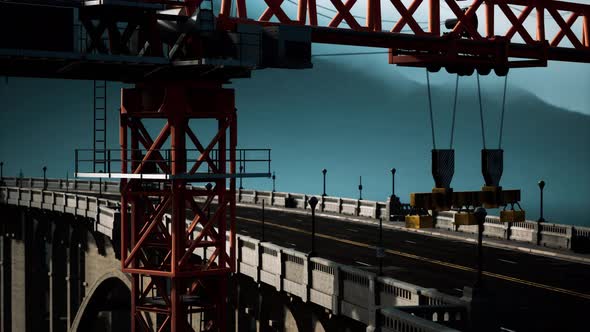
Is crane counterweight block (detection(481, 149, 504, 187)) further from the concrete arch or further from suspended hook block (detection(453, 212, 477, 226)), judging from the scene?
the concrete arch

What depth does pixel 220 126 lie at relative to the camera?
133 feet

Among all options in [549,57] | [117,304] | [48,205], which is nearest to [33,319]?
[48,205]

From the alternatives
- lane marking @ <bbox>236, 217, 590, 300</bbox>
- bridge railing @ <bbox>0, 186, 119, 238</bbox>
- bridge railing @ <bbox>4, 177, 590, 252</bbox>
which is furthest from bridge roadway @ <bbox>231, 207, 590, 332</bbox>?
bridge railing @ <bbox>0, 186, 119, 238</bbox>

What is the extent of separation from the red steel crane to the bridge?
468cm

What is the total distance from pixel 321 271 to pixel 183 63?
9.82 m

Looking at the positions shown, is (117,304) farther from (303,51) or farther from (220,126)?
(303,51)

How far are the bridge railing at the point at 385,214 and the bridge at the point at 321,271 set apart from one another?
0.14 m

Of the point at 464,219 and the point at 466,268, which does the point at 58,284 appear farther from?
the point at 464,219

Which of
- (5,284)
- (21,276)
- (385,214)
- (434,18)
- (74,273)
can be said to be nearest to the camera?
(434,18)

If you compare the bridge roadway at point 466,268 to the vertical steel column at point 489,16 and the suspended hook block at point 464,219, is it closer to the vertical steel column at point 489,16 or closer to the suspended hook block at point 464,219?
the suspended hook block at point 464,219

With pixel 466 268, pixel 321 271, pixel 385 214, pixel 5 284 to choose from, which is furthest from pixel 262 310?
pixel 5 284

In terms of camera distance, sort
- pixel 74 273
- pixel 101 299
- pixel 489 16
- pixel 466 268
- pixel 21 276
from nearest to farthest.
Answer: pixel 489 16
pixel 466 268
pixel 101 299
pixel 74 273
pixel 21 276

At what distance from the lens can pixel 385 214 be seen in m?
77.7

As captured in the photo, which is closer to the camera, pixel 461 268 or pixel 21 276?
pixel 461 268
